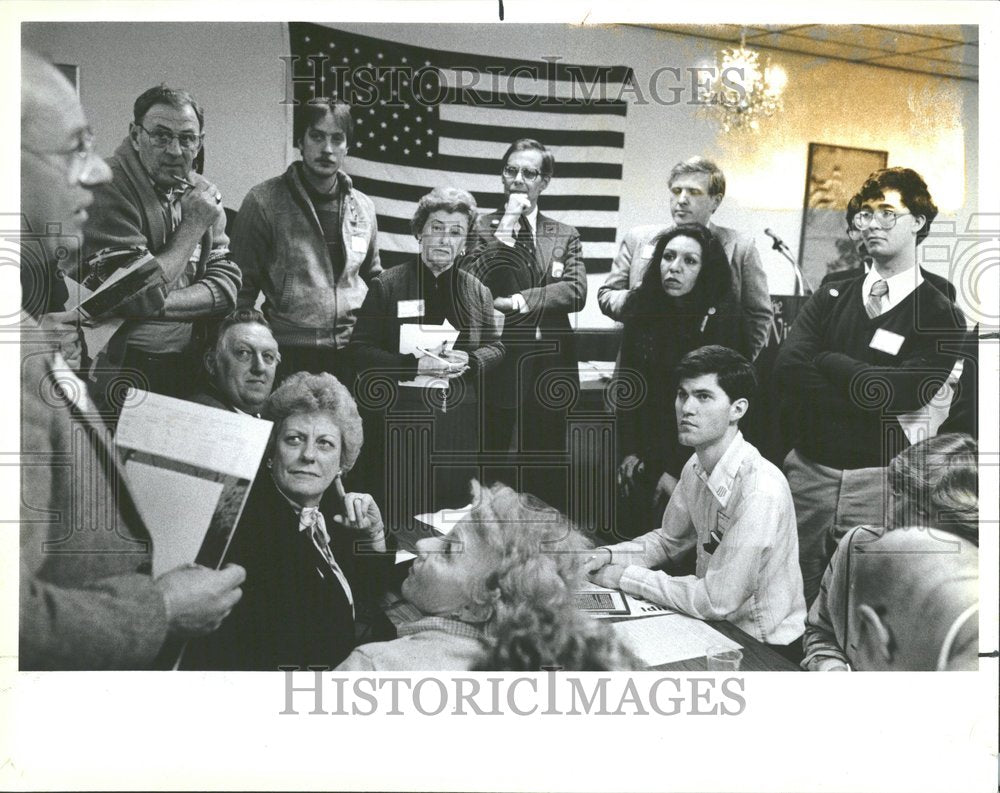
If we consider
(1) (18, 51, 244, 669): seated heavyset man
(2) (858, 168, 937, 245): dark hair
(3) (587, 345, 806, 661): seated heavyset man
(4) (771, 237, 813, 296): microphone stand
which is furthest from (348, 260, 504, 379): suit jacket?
(2) (858, 168, 937, 245): dark hair

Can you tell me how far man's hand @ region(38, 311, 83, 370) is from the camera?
5.07m

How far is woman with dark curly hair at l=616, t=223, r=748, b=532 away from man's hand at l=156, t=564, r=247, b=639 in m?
1.77

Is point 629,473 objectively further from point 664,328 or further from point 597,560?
point 664,328

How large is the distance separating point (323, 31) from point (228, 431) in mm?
1797

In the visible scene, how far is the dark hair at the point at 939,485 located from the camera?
5.20 m

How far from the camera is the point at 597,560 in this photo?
17.0 feet

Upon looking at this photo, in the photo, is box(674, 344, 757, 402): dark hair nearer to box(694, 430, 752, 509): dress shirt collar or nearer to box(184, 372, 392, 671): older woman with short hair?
box(694, 430, 752, 509): dress shirt collar

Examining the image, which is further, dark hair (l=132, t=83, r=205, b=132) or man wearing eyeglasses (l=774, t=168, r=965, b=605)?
man wearing eyeglasses (l=774, t=168, r=965, b=605)

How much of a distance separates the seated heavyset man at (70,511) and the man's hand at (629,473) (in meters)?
1.72

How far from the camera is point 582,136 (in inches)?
203

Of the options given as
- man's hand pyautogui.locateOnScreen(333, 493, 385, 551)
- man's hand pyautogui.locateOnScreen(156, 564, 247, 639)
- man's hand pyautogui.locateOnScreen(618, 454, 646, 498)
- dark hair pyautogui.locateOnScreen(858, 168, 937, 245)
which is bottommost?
man's hand pyautogui.locateOnScreen(156, 564, 247, 639)

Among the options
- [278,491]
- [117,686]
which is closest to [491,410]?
[278,491]

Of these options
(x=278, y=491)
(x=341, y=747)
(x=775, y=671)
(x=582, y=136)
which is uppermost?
(x=582, y=136)

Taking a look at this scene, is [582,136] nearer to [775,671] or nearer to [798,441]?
[798,441]
